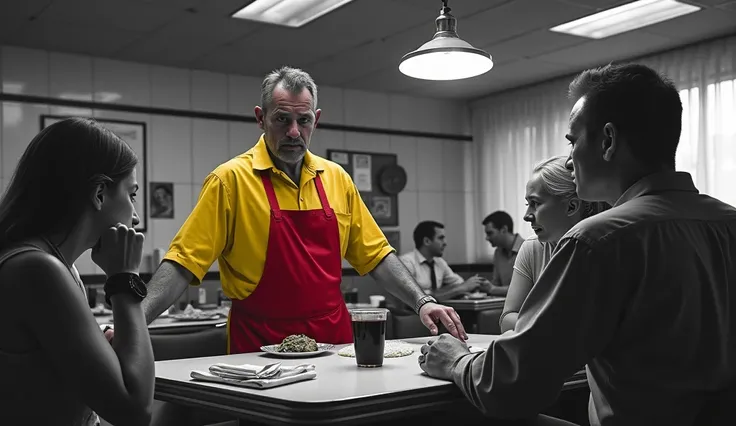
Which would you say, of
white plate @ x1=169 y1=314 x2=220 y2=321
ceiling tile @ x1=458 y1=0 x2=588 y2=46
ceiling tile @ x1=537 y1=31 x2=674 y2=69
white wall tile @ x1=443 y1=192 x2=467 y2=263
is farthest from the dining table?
white wall tile @ x1=443 y1=192 x2=467 y2=263

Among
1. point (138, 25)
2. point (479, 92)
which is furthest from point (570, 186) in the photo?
point (479, 92)

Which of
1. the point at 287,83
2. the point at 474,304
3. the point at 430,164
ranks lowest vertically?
the point at 474,304

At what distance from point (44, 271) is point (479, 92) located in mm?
7947

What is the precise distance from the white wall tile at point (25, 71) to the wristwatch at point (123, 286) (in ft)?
19.1

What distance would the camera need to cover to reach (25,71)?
6.80 meters

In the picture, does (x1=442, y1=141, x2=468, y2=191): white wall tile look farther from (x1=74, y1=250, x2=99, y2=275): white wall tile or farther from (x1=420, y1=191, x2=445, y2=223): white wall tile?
(x1=74, y1=250, x2=99, y2=275): white wall tile

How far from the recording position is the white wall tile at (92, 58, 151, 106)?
23.4 ft

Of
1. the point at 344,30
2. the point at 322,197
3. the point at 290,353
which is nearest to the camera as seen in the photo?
the point at 290,353

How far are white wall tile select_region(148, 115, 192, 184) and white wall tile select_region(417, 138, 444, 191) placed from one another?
285cm

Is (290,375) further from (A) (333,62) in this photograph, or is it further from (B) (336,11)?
(A) (333,62)

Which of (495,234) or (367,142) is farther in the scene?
(367,142)

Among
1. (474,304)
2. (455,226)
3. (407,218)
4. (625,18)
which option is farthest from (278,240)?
(455,226)

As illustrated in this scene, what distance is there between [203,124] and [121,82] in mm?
895

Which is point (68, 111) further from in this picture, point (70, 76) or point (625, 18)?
point (625, 18)
